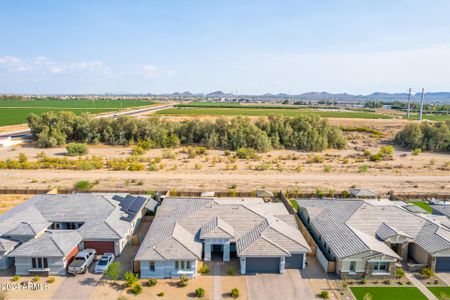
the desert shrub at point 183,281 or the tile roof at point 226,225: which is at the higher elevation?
the tile roof at point 226,225

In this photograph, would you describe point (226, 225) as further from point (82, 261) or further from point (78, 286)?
point (78, 286)

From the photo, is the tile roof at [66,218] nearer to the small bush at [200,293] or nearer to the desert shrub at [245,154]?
the small bush at [200,293]

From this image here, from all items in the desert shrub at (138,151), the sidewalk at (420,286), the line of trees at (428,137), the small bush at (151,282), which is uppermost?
the line of trees at (428,137)

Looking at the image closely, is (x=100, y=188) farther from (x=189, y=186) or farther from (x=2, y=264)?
(x=2, y=264)

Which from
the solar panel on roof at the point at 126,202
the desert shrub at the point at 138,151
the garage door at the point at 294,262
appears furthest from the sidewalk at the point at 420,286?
the desert shrub at the point at 138,151

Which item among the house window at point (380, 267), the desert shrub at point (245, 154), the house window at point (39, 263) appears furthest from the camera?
the desert shrub at point (245, 154)

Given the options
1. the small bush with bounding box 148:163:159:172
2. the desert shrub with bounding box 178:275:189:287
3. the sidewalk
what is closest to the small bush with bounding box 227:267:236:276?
the desert shrub with bounding box 178:275:189:287

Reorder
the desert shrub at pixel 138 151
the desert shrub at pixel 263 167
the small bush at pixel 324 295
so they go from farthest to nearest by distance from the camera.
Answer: the desert shrub at pixel 138 151 → the desert shrub at pixel 263 167 → the small bush at pixel 324 295

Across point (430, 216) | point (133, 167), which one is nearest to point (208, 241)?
point (430, 216)
